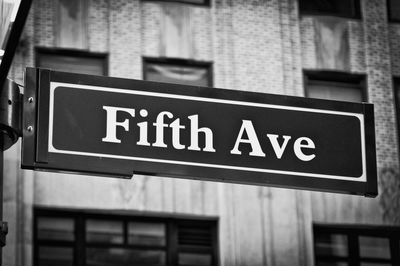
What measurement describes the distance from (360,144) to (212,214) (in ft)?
50.9

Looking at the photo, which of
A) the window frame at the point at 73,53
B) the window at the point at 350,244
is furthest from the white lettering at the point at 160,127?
the window at the point at 350,244

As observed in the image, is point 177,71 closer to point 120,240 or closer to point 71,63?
point 71,63

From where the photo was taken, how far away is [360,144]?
538 cm

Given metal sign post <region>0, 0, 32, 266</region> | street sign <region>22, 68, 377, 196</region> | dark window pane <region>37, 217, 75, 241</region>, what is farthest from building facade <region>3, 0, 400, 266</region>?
metal sign post <region>0, 0, 32, 266</region>

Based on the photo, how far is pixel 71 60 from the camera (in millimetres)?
20875

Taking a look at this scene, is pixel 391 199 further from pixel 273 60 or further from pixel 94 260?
pixel 94 260

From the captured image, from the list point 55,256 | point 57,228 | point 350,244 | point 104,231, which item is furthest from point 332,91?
point 55,256

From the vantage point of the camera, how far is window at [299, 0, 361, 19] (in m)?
23.0

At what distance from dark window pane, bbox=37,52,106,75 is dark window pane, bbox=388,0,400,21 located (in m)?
6.64

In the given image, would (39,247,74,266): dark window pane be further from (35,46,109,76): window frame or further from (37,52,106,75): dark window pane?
(35,46,109,76): window frame

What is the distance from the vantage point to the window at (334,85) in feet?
73.9

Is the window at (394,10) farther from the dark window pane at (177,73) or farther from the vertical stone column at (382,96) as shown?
the dark window pane at (177,73)

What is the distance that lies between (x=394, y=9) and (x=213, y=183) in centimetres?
599

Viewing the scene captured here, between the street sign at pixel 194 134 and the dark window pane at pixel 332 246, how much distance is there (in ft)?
54.3
